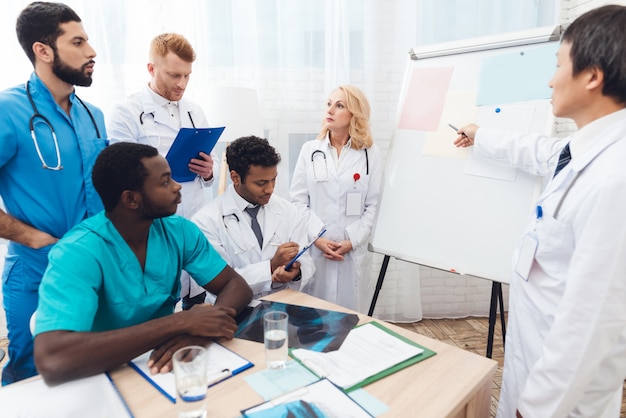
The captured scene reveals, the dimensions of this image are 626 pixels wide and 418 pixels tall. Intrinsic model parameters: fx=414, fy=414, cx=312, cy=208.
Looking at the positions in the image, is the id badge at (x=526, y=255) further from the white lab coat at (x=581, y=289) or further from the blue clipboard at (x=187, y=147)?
the blue clipboard at (x=187, y=147)

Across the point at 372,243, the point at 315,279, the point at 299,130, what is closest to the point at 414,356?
the point at 372,243

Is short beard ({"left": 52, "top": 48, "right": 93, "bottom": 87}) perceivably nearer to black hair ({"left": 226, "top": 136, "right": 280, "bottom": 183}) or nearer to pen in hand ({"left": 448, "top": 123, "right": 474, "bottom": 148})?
black hair ({"left": 226, "top": 136, "right": 280, "bottom": 183})

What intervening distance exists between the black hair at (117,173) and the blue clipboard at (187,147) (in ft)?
1.58

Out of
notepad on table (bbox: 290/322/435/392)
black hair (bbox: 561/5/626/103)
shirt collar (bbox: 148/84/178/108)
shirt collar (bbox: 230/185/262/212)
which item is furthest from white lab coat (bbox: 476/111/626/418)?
shirt collar (bbox: 148/84/178/108)

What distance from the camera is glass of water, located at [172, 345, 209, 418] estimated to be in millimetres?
908

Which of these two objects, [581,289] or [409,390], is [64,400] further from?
[581,289]

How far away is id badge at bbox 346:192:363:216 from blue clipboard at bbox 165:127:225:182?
91 centimetres

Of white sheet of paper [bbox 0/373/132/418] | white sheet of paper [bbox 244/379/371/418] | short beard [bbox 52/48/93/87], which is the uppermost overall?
short beard [bbox 52/48/93/87]

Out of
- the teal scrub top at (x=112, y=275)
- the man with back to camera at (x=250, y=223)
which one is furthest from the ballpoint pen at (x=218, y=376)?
the man with back to camera at (x=250, y=223)

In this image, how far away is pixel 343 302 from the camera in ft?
8.80

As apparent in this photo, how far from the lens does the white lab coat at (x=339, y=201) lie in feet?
8.47

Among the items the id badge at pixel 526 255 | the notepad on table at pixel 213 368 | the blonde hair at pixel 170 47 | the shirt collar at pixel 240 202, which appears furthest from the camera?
the blonde hair at pixel 170 47

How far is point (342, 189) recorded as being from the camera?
258cm

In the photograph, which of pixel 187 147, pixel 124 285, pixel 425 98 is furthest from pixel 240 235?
pixel 425 98
